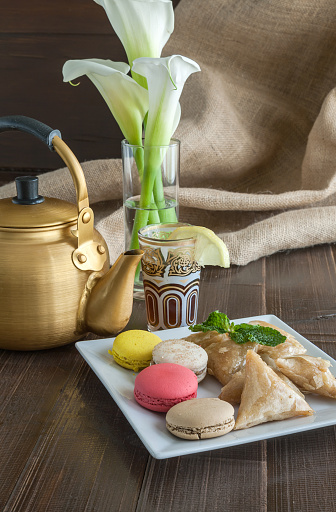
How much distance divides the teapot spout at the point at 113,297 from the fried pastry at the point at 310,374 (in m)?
0.22

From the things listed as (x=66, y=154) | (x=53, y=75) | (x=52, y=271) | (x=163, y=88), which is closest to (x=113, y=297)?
(x=52, y=271)

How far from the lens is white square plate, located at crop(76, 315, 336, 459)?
56 centimetres

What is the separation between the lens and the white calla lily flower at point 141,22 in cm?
85

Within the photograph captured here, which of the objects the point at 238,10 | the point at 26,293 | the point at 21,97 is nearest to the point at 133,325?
the point at 26,293

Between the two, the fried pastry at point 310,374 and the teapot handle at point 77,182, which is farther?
the teapot handle at point 77,182

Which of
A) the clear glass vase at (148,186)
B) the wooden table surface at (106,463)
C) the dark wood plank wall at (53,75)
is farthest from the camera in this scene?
the dark wood plank wall at (53,75)

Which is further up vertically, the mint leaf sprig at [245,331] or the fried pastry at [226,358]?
the mint leaf sprig at [245,331]

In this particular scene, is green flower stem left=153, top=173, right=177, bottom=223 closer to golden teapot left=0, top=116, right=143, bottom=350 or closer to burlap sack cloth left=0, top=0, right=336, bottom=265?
golden teapot left=0, top=116, right=143, bottom=350

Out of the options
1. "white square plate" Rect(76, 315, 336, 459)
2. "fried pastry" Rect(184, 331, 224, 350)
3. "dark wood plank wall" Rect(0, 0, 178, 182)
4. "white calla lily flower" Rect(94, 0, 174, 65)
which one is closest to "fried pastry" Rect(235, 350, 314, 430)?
"white square plate" Rect(76, 315, 336, 459)

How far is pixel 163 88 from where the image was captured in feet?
2.80

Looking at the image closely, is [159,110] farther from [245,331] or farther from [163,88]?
[245,331]

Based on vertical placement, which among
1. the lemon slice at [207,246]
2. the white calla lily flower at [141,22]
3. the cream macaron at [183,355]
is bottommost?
the cream macaron at [183,355]

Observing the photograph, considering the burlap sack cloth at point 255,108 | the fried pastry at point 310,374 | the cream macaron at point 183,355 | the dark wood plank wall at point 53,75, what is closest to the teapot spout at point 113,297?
the cream macaron at point 183,355

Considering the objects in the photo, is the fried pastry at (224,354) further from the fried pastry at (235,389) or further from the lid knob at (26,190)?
the lid knob at (26,190)
